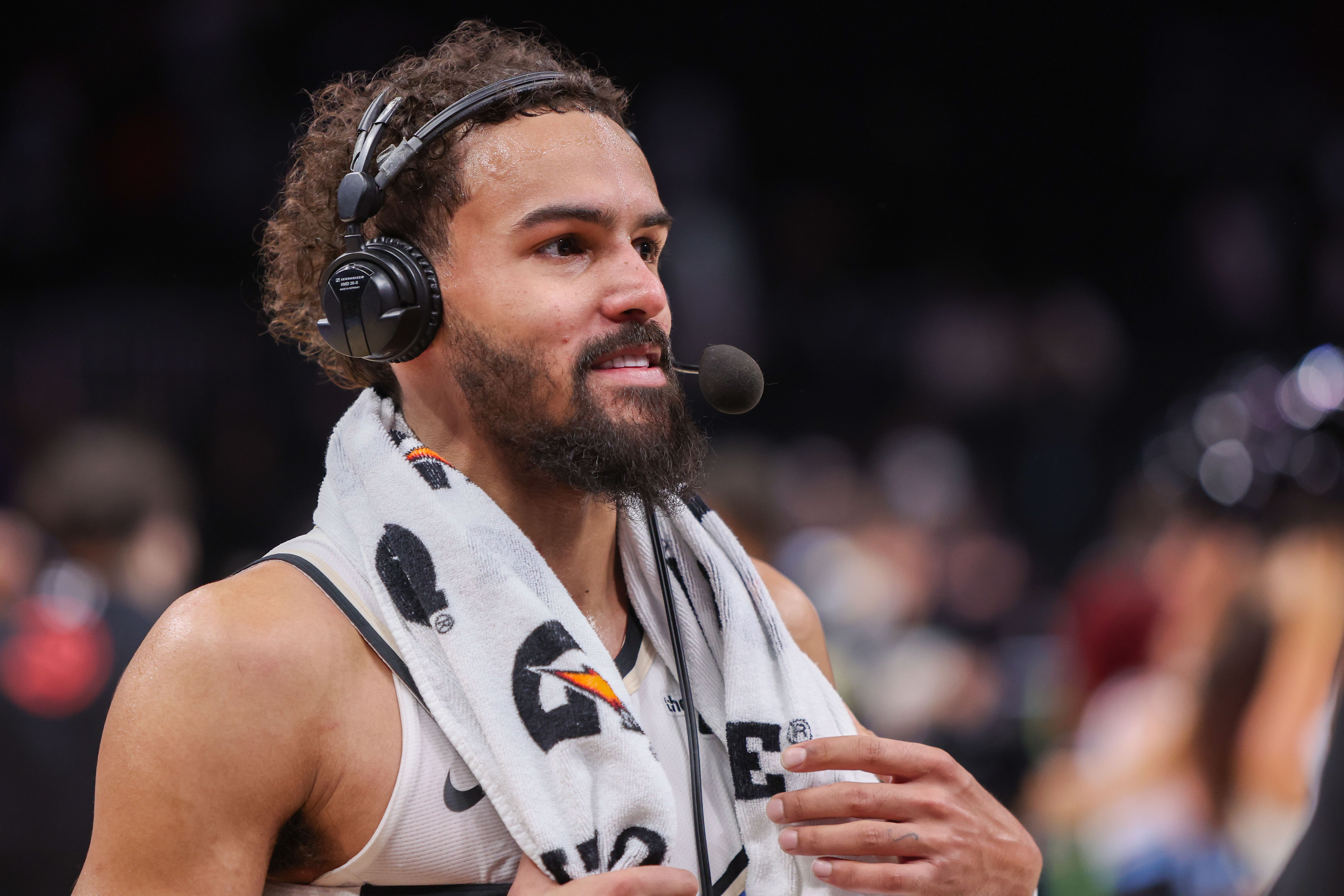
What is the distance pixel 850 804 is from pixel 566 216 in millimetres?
725

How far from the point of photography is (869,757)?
3.67 feet

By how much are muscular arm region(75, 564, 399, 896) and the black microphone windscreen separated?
0.53 meters

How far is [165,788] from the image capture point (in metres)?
0.99

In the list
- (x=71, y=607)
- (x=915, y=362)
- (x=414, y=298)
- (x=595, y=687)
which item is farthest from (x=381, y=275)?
(x=915, y=362)

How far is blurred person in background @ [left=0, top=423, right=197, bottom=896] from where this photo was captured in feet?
7.11

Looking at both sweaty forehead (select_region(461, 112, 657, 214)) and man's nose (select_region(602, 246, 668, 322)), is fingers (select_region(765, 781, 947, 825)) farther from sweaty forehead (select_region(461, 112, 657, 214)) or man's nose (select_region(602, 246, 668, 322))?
sweaty forehead (select_region(461, 112, 657, 214))

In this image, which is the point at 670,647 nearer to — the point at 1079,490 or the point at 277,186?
the point at 277,186

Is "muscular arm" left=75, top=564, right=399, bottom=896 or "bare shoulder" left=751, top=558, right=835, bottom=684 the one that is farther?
"bare shoulder" left=751, top=558, right=835, bottom=684

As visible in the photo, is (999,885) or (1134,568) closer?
(999,885)

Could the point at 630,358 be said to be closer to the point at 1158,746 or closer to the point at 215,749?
the point at 215,749

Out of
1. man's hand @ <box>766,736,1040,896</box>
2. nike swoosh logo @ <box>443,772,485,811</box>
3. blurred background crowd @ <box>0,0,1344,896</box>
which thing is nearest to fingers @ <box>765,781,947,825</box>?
man's hand @ <box>766,736,1040,896</box>

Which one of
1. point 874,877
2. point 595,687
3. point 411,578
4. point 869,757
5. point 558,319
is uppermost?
point 558,319

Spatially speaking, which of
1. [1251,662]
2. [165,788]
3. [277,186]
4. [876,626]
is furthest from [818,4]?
[165,788]

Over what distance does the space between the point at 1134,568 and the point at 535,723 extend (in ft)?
10.8
